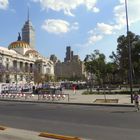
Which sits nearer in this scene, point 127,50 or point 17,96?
point 17,96

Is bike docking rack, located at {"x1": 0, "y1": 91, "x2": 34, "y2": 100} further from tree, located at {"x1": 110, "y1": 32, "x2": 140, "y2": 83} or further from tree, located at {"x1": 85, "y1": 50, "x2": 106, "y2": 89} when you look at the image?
tree, located at {"x1": 85, "y1": 50, "x2": 106, "y2": 89}

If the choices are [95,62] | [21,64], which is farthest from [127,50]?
[21,64]

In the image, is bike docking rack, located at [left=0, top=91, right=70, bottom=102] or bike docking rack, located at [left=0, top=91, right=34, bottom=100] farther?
bike docking rack, located at [left=0, top=91, right=34, bottom=100]

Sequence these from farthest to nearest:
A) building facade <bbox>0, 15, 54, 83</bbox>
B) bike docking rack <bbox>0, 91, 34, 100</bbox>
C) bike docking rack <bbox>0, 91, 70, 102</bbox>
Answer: building facade <bbox>0, 15, 54, 83</bbox>, bike docking rack <bbox>0, 91, 34, 100</bbox>, bike docking rack <bbox>0, 91, 70, 102</bbox>

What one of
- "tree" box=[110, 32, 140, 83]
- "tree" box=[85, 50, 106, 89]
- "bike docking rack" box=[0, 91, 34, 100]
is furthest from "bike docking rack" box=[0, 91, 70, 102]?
"tree" box=[85, 50, 106, 89]

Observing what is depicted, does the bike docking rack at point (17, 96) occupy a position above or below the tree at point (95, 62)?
below

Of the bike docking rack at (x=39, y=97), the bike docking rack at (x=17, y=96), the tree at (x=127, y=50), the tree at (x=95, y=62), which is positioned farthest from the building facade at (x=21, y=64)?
the bike docking rack at (x=39, y=97)

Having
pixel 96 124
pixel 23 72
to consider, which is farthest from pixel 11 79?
pixel 96 124

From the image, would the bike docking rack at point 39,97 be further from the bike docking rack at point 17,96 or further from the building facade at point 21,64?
the building facade at point 21,64

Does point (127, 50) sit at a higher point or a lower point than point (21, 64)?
lower

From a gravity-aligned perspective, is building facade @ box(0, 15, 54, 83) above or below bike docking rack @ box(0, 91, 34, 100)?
above

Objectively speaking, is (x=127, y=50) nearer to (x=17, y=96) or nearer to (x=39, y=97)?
(x=17, y=96)

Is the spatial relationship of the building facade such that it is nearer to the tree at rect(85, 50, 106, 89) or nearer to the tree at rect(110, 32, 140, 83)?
the tree at rect(85, 50, 106, 89)

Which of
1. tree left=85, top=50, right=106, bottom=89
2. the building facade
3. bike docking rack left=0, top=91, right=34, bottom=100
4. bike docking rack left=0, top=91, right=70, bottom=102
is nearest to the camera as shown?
bike docking rack left=0, top=91, right=70, bottom=102
